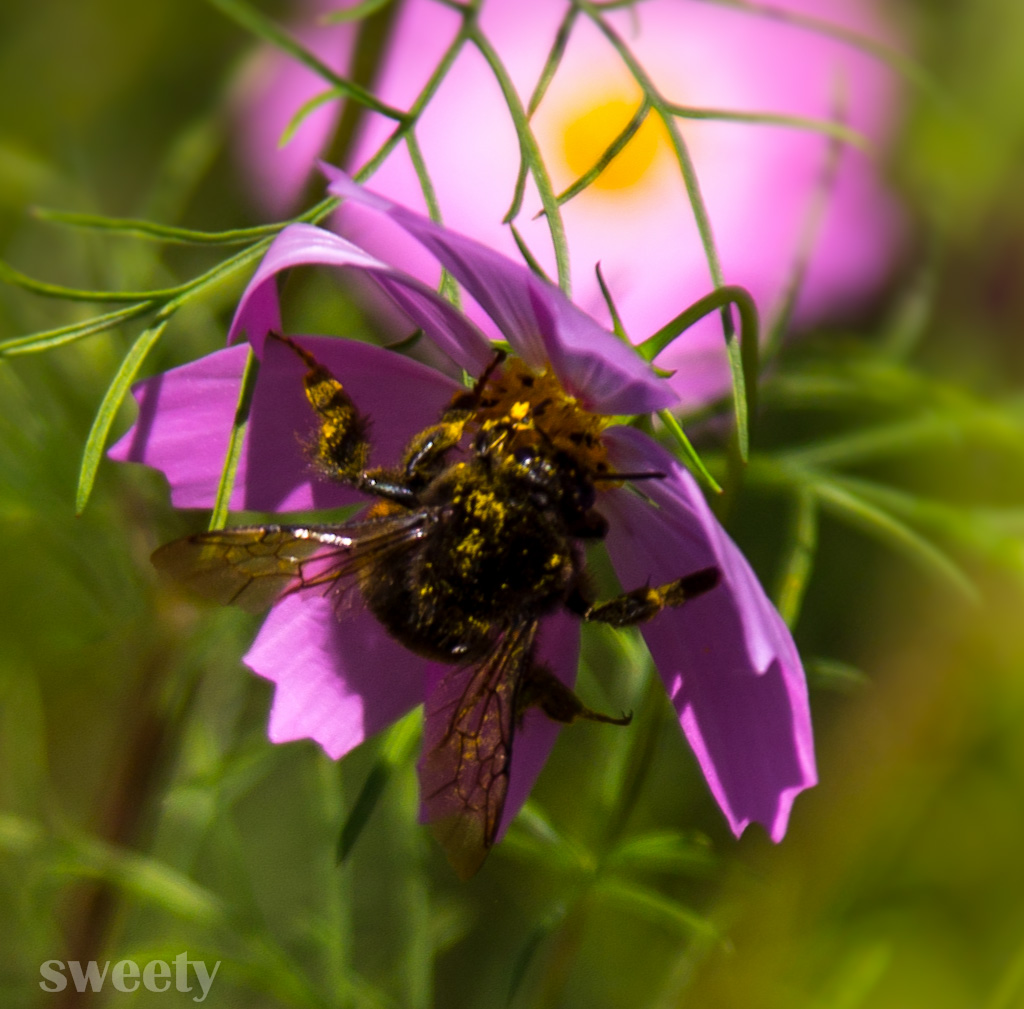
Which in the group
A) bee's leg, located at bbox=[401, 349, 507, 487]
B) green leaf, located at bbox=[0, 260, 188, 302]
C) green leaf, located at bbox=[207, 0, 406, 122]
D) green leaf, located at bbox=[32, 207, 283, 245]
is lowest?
bee's leg, located at bbox=[401, 349, 507, 487]

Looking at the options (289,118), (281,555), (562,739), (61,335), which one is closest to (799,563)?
(281,555)

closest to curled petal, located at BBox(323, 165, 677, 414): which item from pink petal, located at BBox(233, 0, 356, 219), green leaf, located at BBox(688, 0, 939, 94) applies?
green leaf, located at BBox(688, 0, 939, 94)

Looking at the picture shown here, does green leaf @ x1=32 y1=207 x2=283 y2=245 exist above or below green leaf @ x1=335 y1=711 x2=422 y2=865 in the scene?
above

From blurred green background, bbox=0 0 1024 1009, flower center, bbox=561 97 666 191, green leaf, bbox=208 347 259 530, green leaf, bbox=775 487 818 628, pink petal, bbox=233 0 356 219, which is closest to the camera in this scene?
green leaf, bbox=208 347 259 530

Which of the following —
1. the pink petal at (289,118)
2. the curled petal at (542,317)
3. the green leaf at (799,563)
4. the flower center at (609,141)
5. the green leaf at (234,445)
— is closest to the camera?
the curled petal at (542,317)

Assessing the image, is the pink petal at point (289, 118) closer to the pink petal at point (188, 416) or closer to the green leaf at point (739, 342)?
the pink petal at point (188, 416)

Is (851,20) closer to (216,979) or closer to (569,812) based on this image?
(569,812)

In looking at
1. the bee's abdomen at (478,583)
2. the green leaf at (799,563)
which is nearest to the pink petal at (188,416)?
the bee's abdomen at (478,583)

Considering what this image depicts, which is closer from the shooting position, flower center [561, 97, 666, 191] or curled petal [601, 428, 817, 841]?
curled petal [601, 428, 817, 841]

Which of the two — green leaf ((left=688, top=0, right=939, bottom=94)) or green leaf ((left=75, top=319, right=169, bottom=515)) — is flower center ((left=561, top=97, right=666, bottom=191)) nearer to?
green leaf ((left=688, top=0, right=939, bottom=94))
